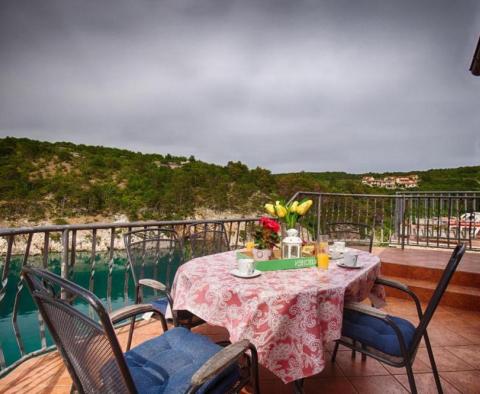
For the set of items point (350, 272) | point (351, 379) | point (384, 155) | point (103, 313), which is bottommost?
point (351, 379)

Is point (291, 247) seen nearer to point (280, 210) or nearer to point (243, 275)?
point (280, 210)

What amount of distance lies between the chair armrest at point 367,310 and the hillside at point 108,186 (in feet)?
103

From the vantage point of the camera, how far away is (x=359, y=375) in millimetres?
1905

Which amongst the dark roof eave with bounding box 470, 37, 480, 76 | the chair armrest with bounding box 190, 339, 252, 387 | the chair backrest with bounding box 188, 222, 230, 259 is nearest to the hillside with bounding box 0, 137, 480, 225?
the dark roof eave with bounding box 470, 37, 480, 76

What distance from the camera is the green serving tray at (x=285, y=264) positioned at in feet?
5.32

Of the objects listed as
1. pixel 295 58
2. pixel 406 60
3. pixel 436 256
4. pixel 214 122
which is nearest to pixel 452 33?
pixel 406 60

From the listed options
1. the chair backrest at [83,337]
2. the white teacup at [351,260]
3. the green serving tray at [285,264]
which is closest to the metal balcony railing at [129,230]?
the chair backrest at [83,337]

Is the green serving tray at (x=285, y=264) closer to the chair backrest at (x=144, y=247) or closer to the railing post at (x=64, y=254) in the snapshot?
the chair backrest at (x=144, y=247)

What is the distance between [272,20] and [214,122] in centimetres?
1843

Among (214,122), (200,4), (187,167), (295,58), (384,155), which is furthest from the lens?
(187,167)

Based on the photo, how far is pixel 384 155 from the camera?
22.2 metres

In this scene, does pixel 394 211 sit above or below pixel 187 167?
below

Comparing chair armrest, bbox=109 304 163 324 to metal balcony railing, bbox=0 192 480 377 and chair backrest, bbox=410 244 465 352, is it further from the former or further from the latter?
chair backrest, bbox=410 244 465 352

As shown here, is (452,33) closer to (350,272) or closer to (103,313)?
(350,272)
